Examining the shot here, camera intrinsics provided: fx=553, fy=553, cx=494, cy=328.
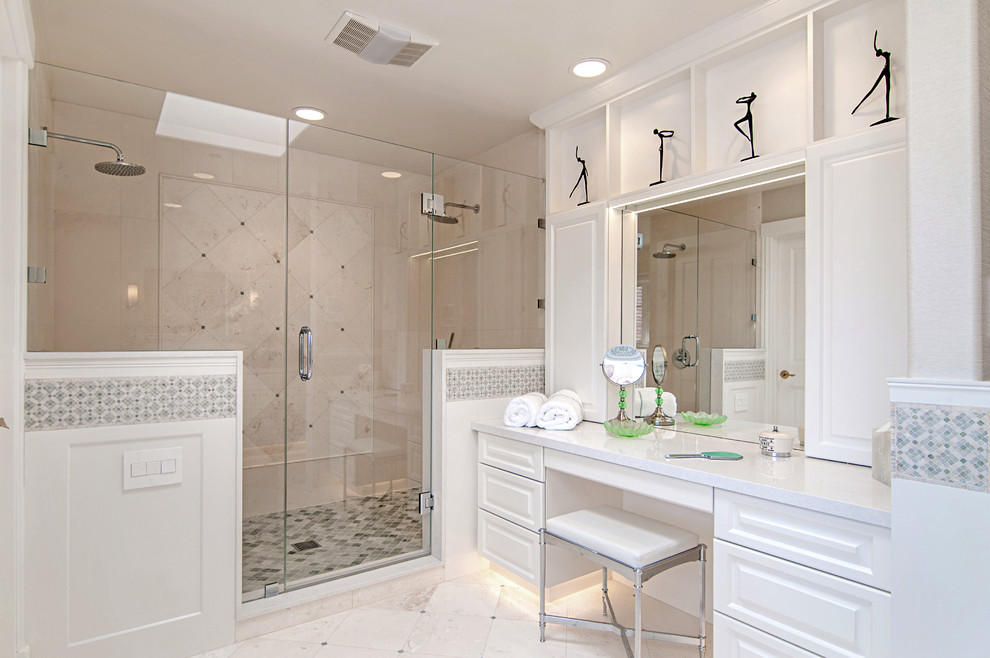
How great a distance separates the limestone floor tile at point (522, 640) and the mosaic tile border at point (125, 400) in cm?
137

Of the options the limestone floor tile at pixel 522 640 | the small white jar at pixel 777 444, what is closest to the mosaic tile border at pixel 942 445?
the small white jar at pixel 777 444

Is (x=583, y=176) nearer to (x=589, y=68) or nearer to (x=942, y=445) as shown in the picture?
(x=589, y=68)

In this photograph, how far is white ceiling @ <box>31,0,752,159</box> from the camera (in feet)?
6.77

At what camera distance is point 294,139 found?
2355mm

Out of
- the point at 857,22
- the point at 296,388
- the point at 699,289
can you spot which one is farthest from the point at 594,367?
the point at 857,22

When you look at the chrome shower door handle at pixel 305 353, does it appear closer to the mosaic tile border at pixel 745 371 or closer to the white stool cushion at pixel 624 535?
the white stool cushion at pixel 624 535

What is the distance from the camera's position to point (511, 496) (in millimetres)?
2562

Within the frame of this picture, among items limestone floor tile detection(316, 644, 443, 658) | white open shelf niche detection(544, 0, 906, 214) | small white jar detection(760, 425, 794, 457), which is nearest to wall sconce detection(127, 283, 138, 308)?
limestone floor tile detection(316, 644, 443, 658)

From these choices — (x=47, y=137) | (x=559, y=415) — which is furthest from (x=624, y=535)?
(x=47, y=137)

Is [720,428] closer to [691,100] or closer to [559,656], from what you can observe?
[559,656]

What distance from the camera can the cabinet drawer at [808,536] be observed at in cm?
136

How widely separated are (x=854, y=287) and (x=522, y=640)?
1.79 meters

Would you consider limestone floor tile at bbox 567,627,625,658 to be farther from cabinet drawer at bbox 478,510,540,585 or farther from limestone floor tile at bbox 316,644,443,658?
limestone floor tile at bbox 316,644,443,658

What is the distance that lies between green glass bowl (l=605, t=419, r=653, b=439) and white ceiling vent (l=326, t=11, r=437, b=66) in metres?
1.77
